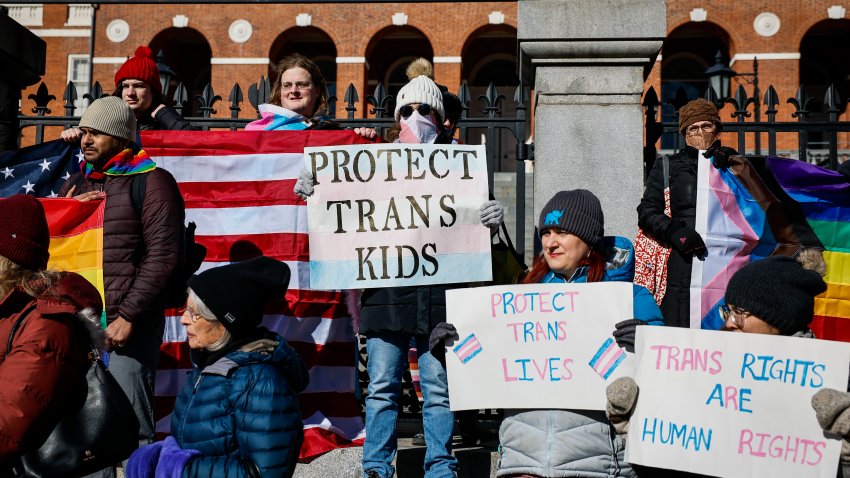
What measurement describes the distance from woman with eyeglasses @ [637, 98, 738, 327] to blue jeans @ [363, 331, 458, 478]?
1267 mm

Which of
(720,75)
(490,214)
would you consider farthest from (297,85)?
(720,75)

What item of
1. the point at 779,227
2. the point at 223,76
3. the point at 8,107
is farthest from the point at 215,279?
the point at 223,76

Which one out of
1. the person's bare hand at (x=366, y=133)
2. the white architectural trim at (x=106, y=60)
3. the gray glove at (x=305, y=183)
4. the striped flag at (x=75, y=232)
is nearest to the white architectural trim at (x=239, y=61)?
the white architectural trim at (x=106, y=60)

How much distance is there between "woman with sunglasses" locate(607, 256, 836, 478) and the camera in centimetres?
286

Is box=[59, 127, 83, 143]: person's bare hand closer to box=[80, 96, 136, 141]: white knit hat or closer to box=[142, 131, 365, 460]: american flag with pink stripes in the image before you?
box=[142, 131, 365, 460]: american flag with pink stripes

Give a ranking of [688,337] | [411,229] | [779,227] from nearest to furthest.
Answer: [688,337]
[411,229]
[779,227]

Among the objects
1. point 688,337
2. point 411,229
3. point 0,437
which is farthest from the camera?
point 411,229

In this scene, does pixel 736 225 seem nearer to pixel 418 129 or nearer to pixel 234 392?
pixel 418 129

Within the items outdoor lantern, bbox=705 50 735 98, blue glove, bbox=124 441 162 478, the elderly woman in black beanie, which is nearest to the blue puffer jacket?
the elderly woman in black beanie

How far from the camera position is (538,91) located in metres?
5.09

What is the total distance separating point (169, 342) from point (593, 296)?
9.00ft

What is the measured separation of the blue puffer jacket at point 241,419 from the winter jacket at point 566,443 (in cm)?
79

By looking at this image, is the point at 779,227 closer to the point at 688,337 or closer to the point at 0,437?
the point at 688,337

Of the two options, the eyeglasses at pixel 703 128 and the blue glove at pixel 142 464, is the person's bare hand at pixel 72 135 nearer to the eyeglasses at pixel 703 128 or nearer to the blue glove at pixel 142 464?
the blue glove at pixel 142 464
